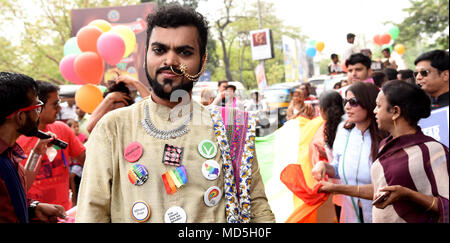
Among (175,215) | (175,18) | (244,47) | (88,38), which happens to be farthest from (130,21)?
(244,47)

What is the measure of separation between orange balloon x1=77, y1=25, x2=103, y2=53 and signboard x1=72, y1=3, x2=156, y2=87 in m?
3.42

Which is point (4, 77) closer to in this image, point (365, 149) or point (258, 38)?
point (365, 149)

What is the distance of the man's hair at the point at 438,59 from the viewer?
10.5 feet

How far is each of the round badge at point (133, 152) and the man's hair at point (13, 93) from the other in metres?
0.66

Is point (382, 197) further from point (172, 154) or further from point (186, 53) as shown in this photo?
point (186, 53)

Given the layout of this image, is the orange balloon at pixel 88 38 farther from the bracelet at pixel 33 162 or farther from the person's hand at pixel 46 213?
the person's hand at pixel 46 213

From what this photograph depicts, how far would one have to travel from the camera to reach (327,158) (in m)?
4.13

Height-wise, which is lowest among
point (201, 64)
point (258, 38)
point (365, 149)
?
Answer: point (365, 149)

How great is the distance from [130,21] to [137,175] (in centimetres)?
940

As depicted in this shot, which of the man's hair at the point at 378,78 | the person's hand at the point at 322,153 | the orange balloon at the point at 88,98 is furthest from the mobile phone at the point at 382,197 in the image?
the orange balloon at the point at 88,98

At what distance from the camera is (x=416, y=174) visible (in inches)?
85.7

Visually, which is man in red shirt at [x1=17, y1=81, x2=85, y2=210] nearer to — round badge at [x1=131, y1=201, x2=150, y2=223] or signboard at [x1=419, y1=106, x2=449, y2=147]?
round badge at [x1=131, y1=201, x2=150, y2=223]

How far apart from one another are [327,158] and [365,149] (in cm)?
107
